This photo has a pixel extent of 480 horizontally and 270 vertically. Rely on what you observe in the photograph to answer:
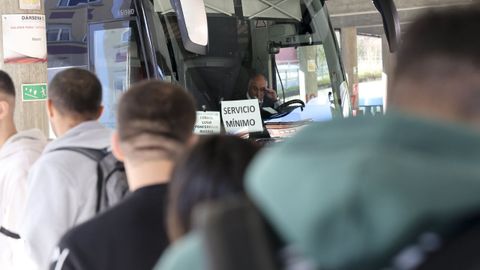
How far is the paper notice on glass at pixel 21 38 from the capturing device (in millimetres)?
5938

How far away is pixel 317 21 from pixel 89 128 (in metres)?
4.62

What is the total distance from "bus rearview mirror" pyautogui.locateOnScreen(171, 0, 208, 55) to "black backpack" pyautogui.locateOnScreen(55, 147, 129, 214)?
9.51 feet

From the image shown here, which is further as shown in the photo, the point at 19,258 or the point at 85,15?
the point at 85,15

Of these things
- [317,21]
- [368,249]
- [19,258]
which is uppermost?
[317,21]

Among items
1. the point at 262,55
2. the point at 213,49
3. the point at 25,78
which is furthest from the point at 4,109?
the point at 262,55

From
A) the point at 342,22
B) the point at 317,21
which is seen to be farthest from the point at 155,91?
the point at 342,22

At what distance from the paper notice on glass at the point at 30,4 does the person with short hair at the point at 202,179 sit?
15.4ft

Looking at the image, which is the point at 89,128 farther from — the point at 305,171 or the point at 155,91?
the point at 305,171

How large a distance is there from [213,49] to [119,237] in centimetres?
484

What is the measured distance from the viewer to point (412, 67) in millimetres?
1260

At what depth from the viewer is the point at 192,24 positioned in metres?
5.82

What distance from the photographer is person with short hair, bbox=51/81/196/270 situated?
219 cm

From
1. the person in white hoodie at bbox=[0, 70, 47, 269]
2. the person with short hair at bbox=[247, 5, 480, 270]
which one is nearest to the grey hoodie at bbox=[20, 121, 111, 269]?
the person in white hoodie at bbox=[0, 70, 47, 269]

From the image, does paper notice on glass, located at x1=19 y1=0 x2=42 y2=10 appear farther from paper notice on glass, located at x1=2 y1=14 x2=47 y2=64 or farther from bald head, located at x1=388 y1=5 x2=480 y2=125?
bald head, located at x1=388 y1=5 x2=480 y2=125
